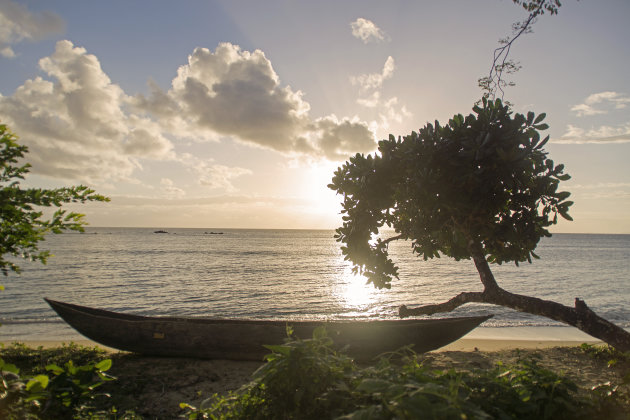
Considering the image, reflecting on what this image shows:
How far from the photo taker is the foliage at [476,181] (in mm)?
4992

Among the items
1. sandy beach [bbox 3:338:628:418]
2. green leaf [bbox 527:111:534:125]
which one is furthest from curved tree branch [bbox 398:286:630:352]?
green leaf [bbox 527:111:534:125]

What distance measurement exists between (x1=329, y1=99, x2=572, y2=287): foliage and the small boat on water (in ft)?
10.6

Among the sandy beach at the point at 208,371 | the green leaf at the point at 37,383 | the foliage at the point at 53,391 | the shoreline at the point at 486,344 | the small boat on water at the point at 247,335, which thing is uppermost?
the green leaf at the point at 37,383

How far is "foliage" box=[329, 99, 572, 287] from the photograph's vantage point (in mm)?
4992

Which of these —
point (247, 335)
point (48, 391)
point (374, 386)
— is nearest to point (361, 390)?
point (374, 386)

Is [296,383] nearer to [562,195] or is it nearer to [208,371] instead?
[562,195]

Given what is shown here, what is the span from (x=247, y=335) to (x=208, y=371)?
3.67 feet

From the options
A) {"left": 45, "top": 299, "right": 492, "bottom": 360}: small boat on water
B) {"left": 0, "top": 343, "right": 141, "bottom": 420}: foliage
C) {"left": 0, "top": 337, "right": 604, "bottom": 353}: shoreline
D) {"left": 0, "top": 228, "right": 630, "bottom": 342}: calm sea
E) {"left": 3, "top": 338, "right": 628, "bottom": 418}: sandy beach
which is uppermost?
{"left": 0, "top": 343, "right": 141, "bottom": 420}: foliage

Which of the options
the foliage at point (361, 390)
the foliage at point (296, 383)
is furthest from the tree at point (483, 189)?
the foliage at point (296, 383)

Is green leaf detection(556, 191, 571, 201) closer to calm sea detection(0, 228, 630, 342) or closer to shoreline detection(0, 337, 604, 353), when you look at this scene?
shoreline detection(0, 337, 604, 353)

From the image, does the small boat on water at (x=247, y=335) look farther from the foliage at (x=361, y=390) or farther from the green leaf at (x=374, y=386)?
the green leaf at (x=374, y=386)

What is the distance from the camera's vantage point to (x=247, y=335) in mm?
8461

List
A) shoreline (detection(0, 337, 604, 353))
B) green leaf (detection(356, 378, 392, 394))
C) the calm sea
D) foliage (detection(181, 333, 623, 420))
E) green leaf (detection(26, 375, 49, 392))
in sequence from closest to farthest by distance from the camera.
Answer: green leaf (detection(356, 378, 392, 394)) → foliage (detection(181, 333, 623, 420)) → green leaf (detection(26, 375, 49, 392)) → shoreline (detection(0, 337, 604, 353)) → the calm sea

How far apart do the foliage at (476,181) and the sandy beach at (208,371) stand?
6.35 feet
